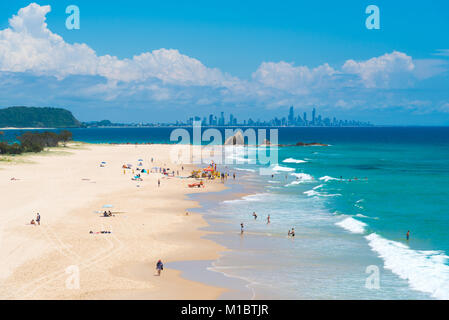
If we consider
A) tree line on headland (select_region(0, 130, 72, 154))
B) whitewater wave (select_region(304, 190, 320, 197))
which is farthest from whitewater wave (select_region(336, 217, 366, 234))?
tree line on headland (select_region(0, 130, 72, 154))

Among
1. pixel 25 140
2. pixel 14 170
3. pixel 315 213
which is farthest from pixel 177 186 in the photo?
pixel 25 140

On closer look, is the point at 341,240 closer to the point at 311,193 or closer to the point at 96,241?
the point at 96,241

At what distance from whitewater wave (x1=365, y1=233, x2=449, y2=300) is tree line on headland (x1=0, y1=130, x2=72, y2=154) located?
2967 inches

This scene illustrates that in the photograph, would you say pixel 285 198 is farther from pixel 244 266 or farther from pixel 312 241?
pixel 244 266

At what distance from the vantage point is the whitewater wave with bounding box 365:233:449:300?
21516mm

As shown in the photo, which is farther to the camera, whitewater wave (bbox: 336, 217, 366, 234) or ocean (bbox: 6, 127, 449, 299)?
whitewater wave (bbox: 336, 217, 366, 234)

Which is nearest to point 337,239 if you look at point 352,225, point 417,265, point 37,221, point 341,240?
point 341,240

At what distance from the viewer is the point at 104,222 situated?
110 ft

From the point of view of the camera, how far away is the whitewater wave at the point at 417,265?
70.6 ft

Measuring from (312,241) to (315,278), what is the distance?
749 centimetres

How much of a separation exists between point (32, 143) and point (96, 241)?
263 ft

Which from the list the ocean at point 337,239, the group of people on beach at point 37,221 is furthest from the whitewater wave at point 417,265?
the group of people on beach at point 37,221

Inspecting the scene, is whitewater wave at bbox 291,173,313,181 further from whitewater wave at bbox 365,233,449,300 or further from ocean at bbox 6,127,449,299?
whitewater wave at bbox 365,233,449,300

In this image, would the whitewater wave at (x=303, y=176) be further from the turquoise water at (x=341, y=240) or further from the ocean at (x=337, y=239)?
the turquoise water at (x=341, y=240)
